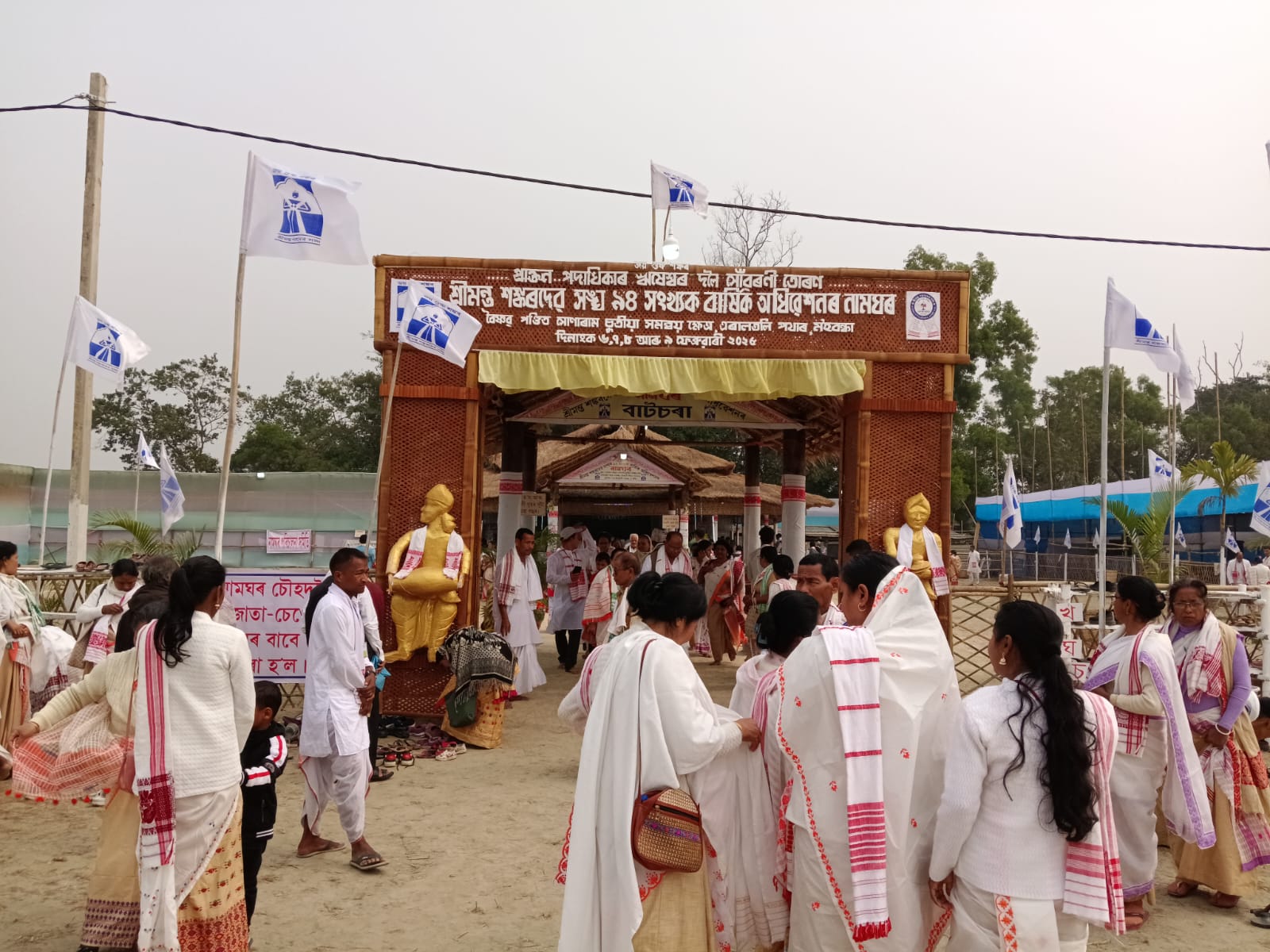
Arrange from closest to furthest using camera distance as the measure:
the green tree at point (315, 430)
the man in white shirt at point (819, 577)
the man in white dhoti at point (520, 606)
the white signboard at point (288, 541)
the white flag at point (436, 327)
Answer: the man in white shirt at point (819, 577) < the white flag at point (436, 327) < the man in white dhoti at point (520, 606) < the white signboard at point (288, 541) < the green tree at point (315, 430)

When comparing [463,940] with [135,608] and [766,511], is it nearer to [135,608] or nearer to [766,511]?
[135,608]

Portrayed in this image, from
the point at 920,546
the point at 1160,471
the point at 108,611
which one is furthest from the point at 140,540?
the point at 1160,471

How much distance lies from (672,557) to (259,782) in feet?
27.7

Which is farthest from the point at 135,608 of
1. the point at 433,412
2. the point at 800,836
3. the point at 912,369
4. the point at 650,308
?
the point at 912,369

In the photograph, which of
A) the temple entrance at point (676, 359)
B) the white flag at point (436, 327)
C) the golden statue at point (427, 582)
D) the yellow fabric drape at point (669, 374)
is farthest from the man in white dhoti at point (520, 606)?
the white flag at point (436, 327)

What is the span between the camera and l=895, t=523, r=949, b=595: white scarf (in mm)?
9328

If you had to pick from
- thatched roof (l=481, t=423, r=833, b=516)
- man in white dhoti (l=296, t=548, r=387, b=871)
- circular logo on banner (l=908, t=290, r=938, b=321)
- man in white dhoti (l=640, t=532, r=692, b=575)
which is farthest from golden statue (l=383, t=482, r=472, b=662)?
thatched roof (l=481, t=423, r=833, b=516)

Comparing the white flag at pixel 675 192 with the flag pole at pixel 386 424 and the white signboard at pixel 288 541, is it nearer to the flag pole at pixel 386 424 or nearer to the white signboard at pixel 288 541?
the flag pole at pixel 386 424

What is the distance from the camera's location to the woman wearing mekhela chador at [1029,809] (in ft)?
9.41

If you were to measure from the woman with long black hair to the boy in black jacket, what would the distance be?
315 millimetres

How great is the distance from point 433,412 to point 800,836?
265 inches

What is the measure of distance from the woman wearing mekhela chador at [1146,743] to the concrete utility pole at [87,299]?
411 inches

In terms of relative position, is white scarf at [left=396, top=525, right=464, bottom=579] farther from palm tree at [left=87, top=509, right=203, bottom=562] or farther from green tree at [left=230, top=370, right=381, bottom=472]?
green tree at [left=230, top=370, right=381, bottom=472]

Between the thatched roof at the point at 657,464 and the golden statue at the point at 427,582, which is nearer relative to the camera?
the golden statue at the point at 427,582
